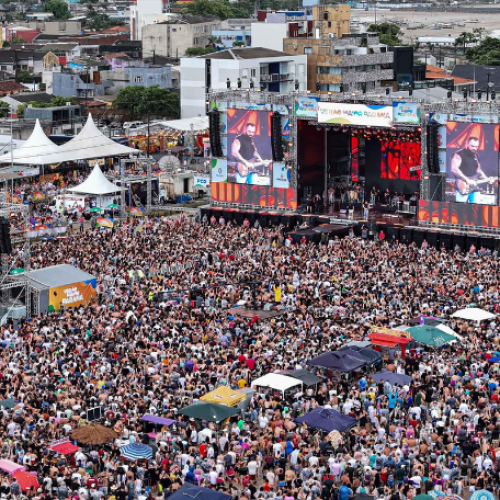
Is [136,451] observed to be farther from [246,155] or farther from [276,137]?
[246,155]

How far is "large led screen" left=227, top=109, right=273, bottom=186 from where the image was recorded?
53906 mm

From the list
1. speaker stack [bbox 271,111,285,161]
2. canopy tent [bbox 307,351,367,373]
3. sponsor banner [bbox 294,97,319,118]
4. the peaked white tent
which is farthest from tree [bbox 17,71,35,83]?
canopy tent [bbox 307,351,367,373]

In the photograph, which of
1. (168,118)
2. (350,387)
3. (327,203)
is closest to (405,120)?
(327,203)

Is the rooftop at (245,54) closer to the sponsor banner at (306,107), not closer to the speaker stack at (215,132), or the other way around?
the speaker stack at (215,132)

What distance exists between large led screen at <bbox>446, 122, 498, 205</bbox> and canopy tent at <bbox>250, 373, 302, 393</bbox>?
22338 millimetres

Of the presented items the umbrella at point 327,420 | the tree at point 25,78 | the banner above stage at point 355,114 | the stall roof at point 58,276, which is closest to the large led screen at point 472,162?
the banner above stage at point 355,114

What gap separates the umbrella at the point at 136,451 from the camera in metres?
24.5

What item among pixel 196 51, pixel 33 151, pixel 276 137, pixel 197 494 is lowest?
pixel 197 494

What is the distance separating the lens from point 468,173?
4897cm

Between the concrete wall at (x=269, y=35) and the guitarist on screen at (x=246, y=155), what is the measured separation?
42865 mm

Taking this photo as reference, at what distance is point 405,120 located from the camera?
50219 millimetres

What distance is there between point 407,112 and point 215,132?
9.91 meters

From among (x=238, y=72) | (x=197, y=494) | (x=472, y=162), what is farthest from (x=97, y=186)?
(x=197, y=494)

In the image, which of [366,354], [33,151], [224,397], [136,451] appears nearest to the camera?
[136,451]
